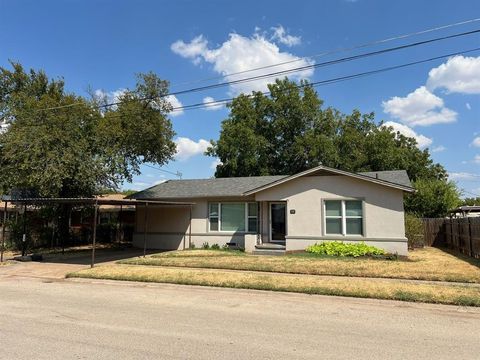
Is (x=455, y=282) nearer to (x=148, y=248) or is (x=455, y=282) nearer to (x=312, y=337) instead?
(x=312, y=337)

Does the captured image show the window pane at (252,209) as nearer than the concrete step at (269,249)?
No

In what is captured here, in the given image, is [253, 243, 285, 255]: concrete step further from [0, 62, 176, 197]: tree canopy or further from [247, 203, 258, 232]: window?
[0, 62, 176, 197]: tree canopy

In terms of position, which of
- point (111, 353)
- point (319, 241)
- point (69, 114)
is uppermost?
point (69, 114)

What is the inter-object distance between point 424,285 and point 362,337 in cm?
494

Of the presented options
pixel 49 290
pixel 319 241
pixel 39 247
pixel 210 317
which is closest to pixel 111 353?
pixel 210 317

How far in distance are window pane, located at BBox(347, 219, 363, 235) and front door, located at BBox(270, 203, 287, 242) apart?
11.3 feet

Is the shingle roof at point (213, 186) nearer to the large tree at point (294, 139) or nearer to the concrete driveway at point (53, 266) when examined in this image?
the concrete driveway at point (53, 266)

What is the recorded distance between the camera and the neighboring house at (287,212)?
57.4 ft

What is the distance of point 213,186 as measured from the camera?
76.1ft

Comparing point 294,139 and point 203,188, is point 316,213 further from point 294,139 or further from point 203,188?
point 294,139

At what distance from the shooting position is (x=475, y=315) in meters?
7.74

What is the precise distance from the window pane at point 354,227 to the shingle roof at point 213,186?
3.03 meters

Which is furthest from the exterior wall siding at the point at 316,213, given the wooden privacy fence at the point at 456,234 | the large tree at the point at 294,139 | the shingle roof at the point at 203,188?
the large tree at the point at 294,139

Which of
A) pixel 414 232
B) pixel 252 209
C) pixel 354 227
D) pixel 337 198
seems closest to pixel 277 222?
pixel 252 209
